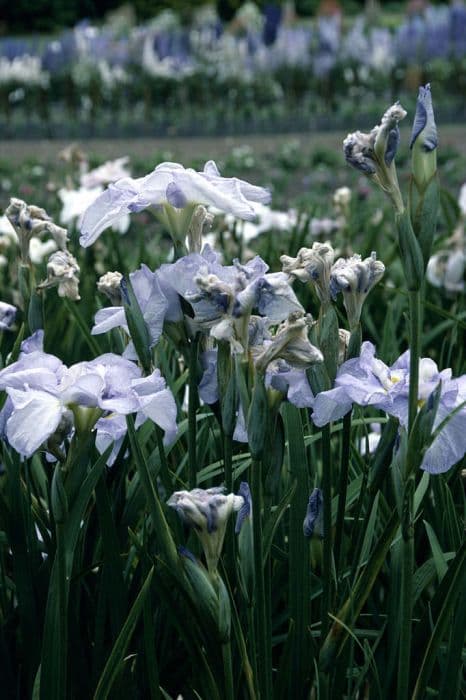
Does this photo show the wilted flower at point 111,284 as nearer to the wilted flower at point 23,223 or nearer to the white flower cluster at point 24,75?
the wilted flower at point 23,223

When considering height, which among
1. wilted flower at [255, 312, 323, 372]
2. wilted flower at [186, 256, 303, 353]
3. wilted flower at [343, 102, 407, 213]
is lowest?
wilted flower at [255, 312, 323, 372]

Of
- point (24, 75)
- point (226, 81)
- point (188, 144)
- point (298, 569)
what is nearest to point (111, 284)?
point (298, 569)

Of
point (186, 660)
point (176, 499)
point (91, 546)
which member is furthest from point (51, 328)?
point (176, 499)

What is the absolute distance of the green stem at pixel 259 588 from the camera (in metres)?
0.76

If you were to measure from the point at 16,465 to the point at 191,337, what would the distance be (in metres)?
0.28

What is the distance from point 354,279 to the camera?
847 mm

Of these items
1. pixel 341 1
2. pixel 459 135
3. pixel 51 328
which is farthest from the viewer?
pixel 341 1

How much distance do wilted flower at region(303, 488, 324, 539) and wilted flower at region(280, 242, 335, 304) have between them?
0.62 feet

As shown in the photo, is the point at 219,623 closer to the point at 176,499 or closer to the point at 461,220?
the point at 176,499

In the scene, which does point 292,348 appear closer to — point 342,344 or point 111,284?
point 342,344

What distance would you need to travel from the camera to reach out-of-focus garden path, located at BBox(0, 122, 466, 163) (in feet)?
27.4

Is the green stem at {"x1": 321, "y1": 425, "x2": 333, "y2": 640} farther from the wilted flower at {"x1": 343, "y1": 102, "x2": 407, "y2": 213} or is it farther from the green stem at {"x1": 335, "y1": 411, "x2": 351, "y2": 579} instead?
the wilted flower at {"x1": 343, "y1": 102, "x2": 407, "y2": 213}

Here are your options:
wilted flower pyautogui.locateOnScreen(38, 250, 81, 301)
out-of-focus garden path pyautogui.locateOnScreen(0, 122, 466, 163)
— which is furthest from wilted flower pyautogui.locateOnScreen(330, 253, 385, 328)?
out-of-focus garden path pyautogui.locateOnScreen(0, 122, 466, 163)

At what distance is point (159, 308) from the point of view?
0.85 meters
